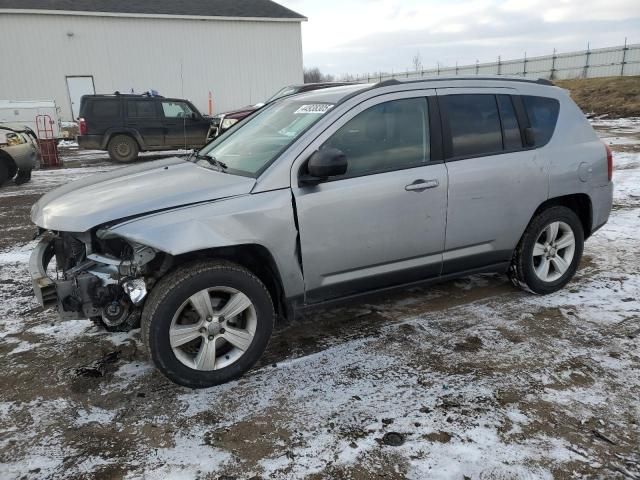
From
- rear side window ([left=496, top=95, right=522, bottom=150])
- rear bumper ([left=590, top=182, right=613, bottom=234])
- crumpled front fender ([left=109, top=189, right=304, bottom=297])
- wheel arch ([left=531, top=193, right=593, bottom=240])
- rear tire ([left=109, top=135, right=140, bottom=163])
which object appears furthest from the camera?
rear tire ([left=109, top=135, right=140, bottom=163])

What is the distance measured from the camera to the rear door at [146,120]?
46.0ft

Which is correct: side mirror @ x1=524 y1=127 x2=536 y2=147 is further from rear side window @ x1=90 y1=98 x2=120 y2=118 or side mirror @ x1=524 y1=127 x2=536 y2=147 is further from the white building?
the white building

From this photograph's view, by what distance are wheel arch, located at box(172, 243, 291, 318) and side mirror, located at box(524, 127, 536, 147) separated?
236 cm

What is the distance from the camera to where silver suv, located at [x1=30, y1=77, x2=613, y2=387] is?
2.87 m

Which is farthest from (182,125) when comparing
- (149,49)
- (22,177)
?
(149,49)

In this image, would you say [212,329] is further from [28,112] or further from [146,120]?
[28,112]

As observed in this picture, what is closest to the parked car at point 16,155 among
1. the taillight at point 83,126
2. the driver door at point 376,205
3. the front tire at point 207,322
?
the taillight at point 83,126

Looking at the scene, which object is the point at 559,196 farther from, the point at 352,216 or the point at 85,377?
the point at 85,377

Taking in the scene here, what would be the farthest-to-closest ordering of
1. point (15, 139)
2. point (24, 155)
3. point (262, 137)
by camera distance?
point (24, 155)
point (15, 139)
point (262, 137)

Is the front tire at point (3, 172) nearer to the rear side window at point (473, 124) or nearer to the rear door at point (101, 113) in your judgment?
the rear door at point (101, 113)

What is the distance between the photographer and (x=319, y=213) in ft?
10.3

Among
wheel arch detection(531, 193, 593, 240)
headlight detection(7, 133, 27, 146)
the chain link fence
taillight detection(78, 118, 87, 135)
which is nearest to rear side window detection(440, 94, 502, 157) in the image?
wheel arch detection(531, 193, 593, 240)

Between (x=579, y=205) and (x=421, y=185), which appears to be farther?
(x=579, y=205)

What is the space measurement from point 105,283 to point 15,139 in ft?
28.4
